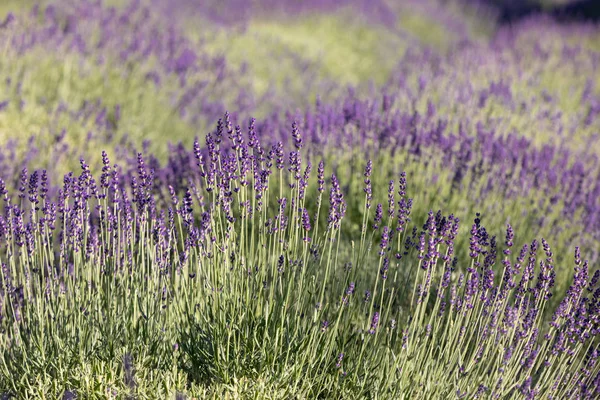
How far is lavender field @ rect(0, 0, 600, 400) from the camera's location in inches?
95.4

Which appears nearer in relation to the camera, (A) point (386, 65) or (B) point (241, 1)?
(A) point (386, 65)

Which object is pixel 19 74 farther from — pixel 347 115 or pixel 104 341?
pixel 104 341

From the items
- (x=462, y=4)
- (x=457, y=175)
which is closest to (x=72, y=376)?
(x=457, y=175)

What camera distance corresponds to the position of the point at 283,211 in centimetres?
257

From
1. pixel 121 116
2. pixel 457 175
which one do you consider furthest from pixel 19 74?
pixel 457 175

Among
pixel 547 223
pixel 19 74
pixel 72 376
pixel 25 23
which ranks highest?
pixel 25 23

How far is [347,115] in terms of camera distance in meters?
4.45

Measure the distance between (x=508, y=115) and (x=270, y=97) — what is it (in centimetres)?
239

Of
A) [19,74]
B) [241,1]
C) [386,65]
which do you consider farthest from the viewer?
[241,1]

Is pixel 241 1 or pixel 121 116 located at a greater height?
pixel 241 1

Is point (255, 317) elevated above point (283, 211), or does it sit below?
below

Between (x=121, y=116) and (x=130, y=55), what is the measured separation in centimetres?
104

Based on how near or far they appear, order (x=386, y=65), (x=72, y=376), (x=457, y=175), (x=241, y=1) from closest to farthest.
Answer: (x=72, y=376) < (x=457, y=175) < (x=386, y=65) < (x=241, y=1)

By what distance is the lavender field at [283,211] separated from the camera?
2.42m
